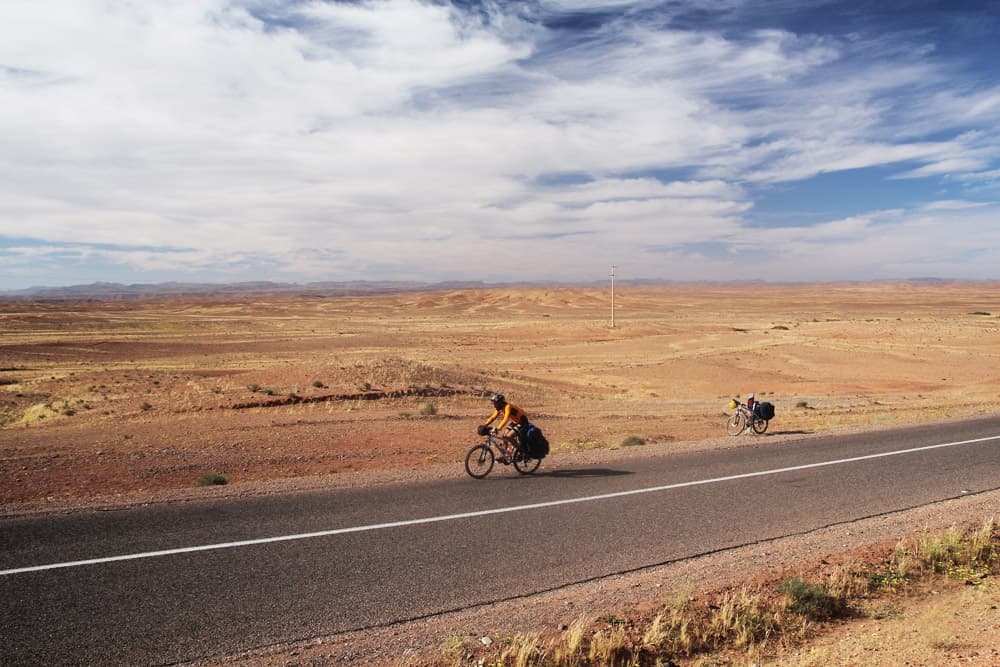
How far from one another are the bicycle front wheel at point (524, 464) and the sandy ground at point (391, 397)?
911mm

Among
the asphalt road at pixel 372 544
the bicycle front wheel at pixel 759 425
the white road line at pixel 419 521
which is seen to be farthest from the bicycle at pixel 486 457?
the bicycle front wheel at pixel 759 425

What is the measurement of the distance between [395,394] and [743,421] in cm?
1370

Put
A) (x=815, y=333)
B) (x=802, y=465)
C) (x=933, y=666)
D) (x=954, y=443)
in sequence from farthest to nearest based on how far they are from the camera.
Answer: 1. (x=815, y=333)
2. (x=954, y=443)
3. (x=802, y=465)
4. (x=933, y=666)

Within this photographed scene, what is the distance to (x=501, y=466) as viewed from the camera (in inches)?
543

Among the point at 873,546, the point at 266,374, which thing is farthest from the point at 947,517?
the point at 266,374

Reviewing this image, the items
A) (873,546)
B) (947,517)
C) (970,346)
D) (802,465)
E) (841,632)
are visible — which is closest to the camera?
(841,632)

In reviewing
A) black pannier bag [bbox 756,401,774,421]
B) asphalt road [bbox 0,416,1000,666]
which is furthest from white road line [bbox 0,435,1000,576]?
black pannier bag [bbox 756,401,774,421]

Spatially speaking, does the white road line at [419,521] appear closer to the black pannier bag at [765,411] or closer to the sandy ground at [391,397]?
the sandy ground at [391,397]

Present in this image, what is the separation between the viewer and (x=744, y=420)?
63.4 feet

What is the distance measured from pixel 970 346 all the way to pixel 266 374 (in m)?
51.1

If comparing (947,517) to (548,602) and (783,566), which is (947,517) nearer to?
(783,566)

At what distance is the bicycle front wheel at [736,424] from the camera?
1930 cm

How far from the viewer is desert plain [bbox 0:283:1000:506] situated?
16.1 meters

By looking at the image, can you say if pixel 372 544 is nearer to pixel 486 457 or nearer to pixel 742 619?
pixel 486 457
